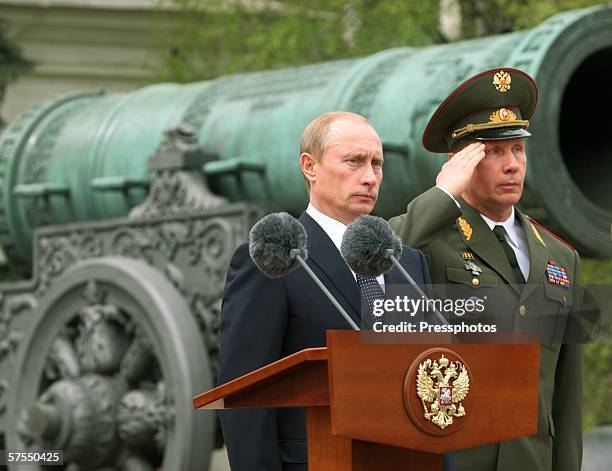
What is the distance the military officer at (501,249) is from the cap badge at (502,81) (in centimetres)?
2

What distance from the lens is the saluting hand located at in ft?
13.4

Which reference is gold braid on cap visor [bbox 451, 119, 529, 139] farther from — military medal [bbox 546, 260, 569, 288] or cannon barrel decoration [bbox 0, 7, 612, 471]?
cannon barrel decoration [bbox 0, 7, 612, 471]

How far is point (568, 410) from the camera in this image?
4223 mm

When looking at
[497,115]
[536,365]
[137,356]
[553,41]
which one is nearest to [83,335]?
[137,356]

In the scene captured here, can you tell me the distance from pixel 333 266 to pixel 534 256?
0.71 meters

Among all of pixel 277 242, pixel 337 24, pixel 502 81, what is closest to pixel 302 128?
pixel 502 81

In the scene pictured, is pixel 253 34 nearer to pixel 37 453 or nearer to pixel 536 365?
pixel 37 453

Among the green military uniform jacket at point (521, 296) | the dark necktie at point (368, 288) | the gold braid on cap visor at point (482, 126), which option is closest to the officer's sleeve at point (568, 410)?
the green military uniform jacket at point (521, 296)

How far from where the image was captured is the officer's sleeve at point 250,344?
3.54m

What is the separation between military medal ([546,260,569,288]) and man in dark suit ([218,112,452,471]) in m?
0.46

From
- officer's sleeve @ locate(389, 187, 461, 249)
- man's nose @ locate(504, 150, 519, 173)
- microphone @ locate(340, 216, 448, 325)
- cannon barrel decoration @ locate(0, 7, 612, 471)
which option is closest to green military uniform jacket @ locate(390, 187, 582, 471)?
officer's sleeve @ locate(389, 187, 461, 249)

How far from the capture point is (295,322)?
12.1ft

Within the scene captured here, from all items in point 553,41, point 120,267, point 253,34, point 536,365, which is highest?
point 253,34

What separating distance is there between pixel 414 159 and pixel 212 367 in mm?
1377
